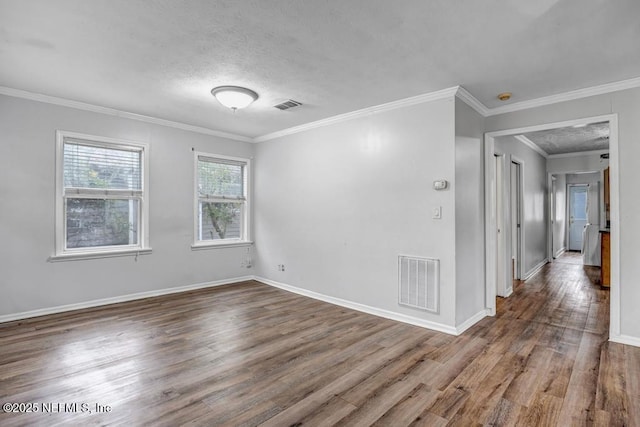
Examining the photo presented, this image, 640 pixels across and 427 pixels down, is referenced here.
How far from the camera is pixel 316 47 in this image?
2592 mm

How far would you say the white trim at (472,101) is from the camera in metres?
3.40

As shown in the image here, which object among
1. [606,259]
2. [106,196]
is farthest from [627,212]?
[106,196]

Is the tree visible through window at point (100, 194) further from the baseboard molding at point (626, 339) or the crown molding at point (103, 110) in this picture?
the baseboard molding at point (626, 339)

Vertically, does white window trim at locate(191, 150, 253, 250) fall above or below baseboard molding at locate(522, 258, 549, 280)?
above

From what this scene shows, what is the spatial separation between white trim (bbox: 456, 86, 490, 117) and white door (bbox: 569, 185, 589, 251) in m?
8.35

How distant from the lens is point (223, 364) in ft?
8.91

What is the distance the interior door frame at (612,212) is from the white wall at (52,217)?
13.8ft

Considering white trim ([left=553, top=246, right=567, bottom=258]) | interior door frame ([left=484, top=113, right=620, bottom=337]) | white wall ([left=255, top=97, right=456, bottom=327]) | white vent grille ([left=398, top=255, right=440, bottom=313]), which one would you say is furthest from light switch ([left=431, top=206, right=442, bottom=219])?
white trim ([left=553, top=246, right=567, bottom=258])

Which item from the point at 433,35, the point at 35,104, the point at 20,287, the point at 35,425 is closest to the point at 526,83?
the point at 433,35

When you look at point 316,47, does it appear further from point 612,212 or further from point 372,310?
point 612,212

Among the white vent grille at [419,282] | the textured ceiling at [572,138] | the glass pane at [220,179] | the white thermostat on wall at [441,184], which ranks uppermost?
the textured ceiling at [572,138]

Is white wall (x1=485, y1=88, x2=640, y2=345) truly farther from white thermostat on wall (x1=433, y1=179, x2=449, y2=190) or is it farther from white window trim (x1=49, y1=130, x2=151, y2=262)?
white window trim (x1=49, y1=130, x2=151, y2=262)

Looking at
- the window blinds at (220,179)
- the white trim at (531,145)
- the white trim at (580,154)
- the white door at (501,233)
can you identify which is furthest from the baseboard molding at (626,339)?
the white trim at (580,154)

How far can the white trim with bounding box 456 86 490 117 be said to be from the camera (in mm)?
3402
